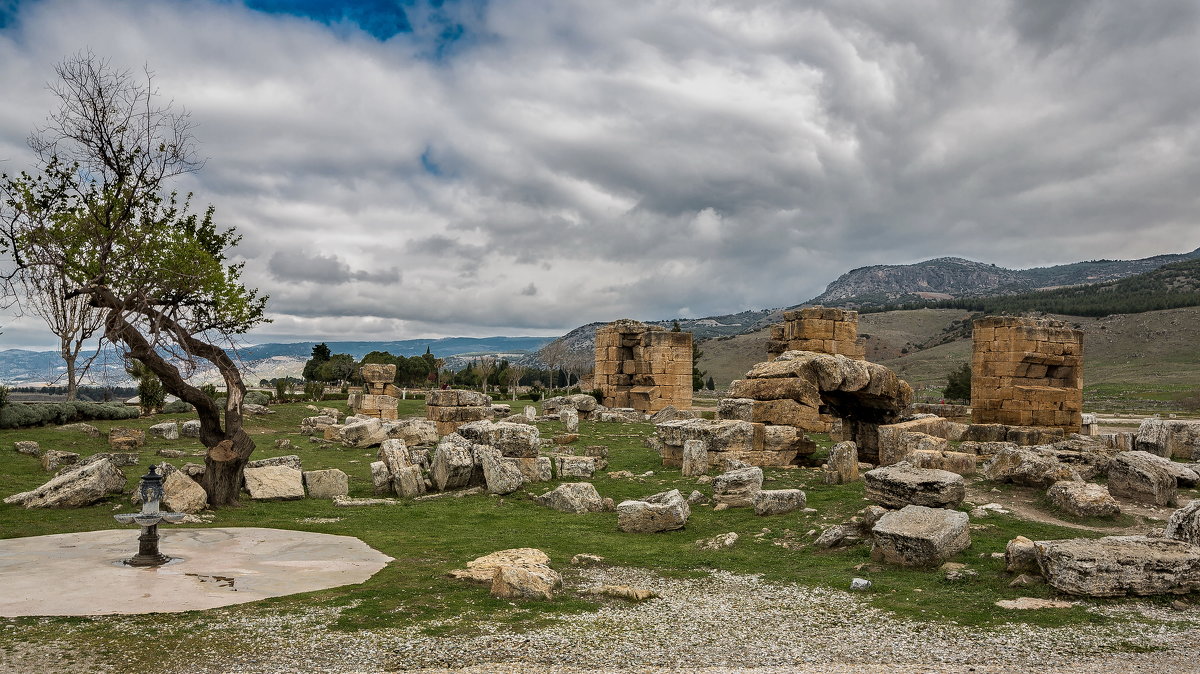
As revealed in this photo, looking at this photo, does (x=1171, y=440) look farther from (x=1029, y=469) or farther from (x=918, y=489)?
(x=918, y=489)

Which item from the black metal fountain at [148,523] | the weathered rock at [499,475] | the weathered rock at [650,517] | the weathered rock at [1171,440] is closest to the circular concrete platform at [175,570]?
the black metal fountain at [148,523]

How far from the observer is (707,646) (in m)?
6.90

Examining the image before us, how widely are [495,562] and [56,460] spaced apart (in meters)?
14.6

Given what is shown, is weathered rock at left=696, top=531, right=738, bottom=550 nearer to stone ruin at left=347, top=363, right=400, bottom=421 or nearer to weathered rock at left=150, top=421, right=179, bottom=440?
weathered rock at left=150, top=421, right=179, bottom=440

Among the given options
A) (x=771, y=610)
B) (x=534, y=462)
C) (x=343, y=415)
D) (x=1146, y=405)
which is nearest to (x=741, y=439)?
(x=534, y=462)

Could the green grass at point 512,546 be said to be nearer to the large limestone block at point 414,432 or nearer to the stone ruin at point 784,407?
the stone ruin at point 784,407

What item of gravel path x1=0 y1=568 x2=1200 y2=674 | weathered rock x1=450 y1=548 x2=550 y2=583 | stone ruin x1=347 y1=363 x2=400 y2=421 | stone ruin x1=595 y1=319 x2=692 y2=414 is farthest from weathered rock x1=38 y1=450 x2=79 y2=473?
stone ruin x1=595 y1=319 x2=692 y2=414

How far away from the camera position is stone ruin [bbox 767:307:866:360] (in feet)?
86.9

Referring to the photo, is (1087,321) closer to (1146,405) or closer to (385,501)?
(1146,405)

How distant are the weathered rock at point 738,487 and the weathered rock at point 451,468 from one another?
5973 mm

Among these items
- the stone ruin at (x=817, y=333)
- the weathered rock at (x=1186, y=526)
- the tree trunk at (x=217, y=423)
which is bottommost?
the weathered rock at (x=1186, y=526)

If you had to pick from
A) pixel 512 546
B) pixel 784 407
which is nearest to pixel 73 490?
pixel 512 546

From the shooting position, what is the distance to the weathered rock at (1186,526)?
29.9 feet

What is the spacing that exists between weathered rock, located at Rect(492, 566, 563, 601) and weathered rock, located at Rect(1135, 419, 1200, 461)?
1990cm
